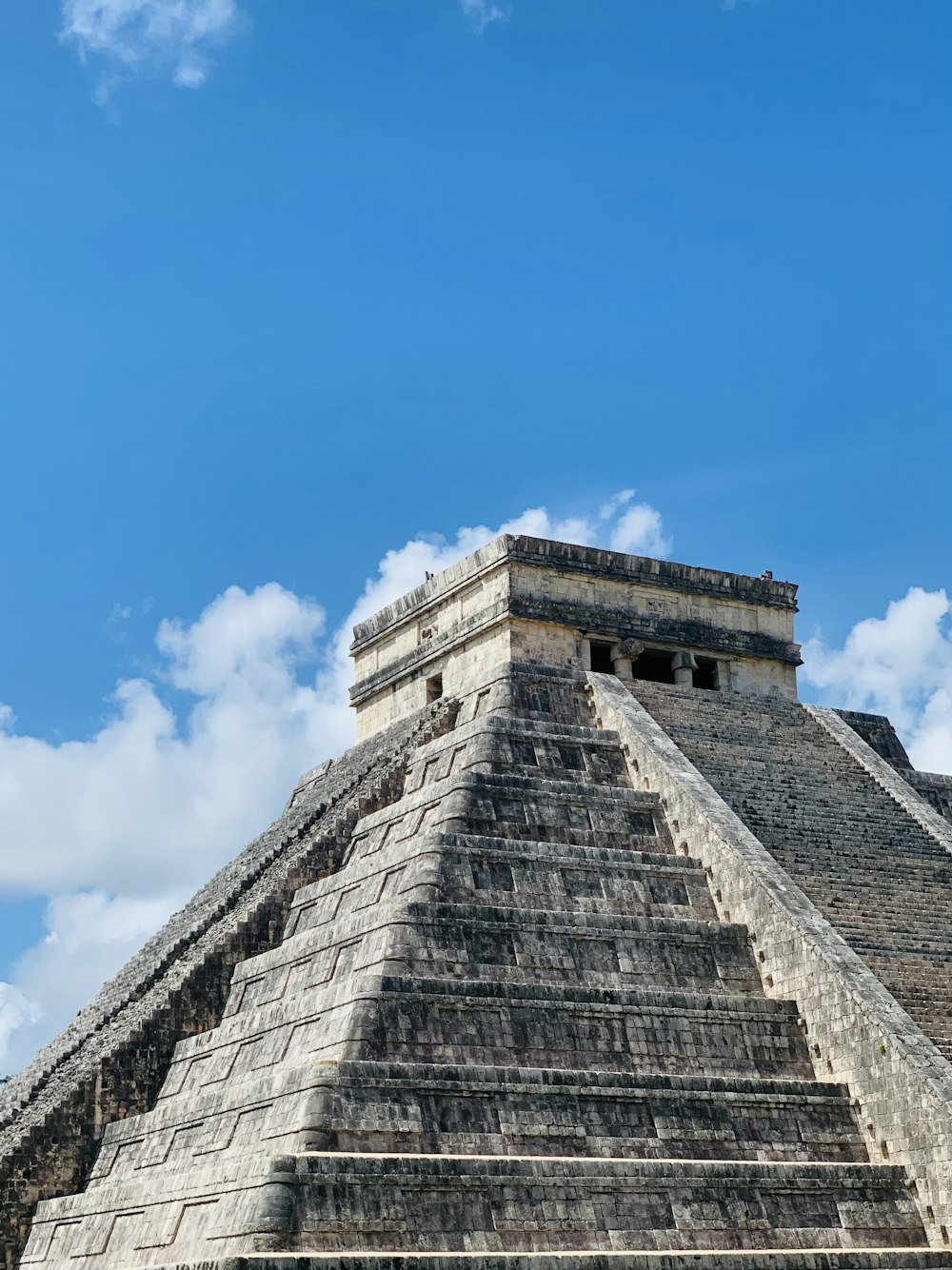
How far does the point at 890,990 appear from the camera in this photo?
19.3 m

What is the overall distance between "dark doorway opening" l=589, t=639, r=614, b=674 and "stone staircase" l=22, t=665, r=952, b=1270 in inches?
189

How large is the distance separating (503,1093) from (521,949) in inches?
84.4

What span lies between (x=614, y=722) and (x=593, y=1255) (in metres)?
9.45

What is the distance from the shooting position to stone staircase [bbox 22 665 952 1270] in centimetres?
1547

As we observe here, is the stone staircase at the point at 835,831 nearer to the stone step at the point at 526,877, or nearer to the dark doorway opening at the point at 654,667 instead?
the dark doorway opening at the point at 654,667

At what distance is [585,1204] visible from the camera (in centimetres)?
1597

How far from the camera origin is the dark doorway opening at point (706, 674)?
27.3m

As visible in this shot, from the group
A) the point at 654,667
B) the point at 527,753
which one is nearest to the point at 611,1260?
the point at 527,753

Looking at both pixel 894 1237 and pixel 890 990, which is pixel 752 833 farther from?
pixel 894 1237

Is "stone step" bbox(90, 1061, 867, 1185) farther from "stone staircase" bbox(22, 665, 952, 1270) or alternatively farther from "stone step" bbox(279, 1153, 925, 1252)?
"stone step" bbox(279, 1153, 925, 1252)

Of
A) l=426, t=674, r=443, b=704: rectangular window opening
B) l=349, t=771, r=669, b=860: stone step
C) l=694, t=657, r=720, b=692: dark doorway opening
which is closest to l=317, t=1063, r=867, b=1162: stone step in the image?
l=349, t=771, r=669, b=860: stone step

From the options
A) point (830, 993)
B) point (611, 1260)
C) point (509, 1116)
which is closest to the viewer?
point (611, 1260)

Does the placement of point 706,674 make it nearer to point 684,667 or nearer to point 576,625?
point 684,667

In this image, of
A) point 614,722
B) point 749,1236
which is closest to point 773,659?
point 614,722
